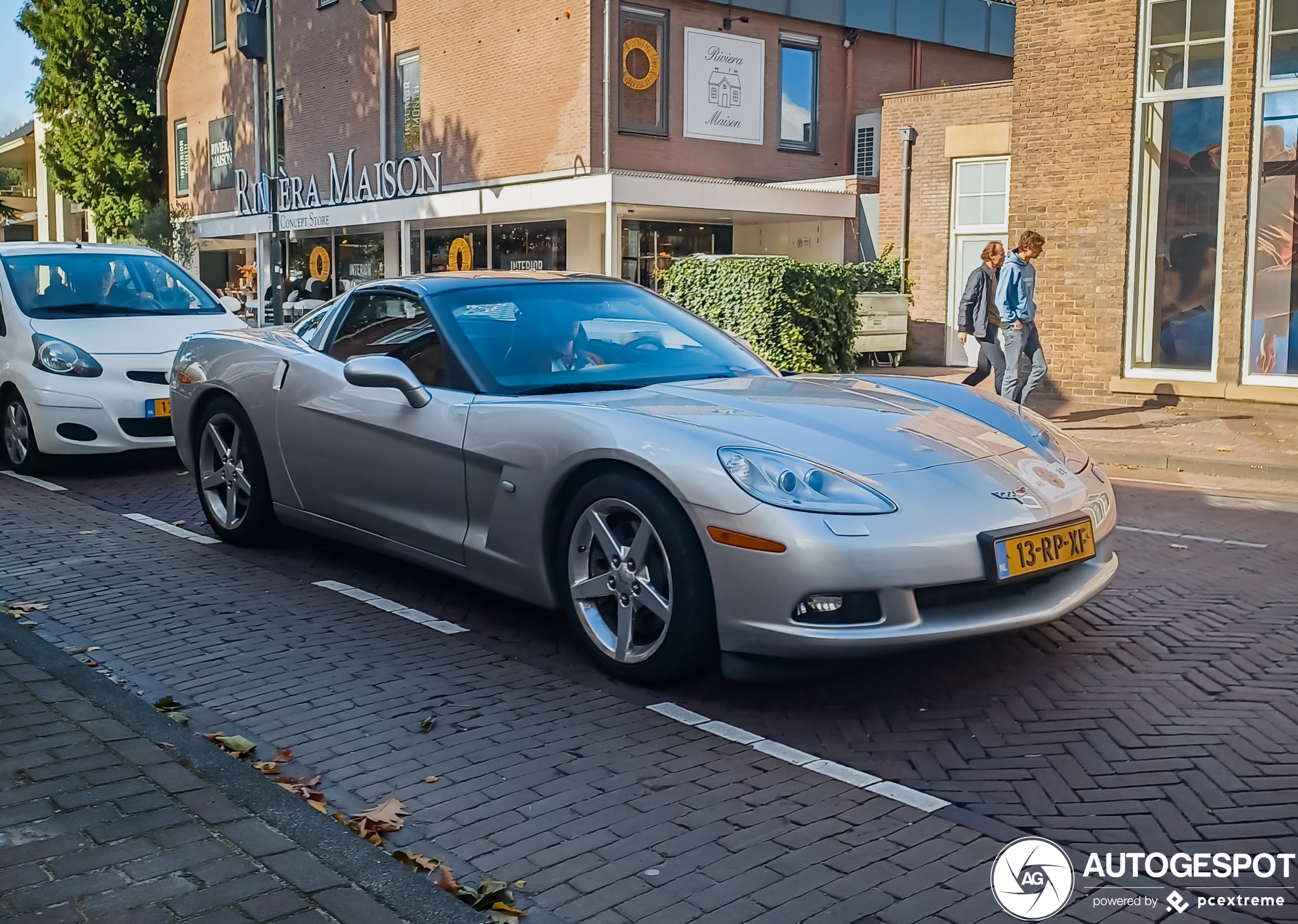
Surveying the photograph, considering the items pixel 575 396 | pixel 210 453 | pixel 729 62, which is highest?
pixel 729 62

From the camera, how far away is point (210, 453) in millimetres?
6918

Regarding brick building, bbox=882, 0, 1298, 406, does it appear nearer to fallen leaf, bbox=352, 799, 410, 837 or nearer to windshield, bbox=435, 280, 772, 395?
windshield, bbox=435, 280, 772, 395

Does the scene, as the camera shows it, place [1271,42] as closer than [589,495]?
No

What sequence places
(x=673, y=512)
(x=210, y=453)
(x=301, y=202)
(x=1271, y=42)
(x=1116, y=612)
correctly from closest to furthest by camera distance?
(x=673, y=512)
(x=1116, y=612)
(x=210, y=453)
(x=1271, y=42)
(x=301, y=202)

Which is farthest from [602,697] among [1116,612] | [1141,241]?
[1141,241]

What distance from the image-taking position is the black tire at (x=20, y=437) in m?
9.47

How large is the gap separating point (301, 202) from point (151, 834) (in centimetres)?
2972

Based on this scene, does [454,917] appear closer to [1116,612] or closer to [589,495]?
[589,495]

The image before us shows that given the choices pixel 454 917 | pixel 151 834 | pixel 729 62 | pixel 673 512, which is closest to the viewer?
pixel 454 917

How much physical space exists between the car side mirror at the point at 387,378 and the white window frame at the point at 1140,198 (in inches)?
409

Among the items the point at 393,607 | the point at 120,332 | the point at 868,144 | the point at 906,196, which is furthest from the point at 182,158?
the point at 393,607

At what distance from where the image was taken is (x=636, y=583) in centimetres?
441

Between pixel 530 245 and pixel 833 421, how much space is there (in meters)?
22.0

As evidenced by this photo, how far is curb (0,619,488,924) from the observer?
2852 mm
